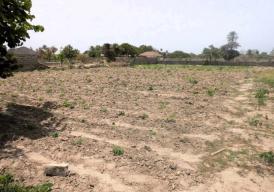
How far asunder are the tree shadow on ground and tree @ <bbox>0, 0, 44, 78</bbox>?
1.74 metres

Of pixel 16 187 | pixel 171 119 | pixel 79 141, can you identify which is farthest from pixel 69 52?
pixel 16 187

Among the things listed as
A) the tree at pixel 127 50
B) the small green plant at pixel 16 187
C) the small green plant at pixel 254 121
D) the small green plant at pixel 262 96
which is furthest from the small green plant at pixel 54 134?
the tree at pixel 127 50

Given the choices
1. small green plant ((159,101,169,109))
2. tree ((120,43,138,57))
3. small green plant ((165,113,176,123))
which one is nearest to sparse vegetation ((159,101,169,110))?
small green plant ((159,101,169,109))

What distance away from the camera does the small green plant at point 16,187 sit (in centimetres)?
837

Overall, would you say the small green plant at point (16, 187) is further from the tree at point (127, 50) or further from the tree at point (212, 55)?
the tree at point (127, 50)

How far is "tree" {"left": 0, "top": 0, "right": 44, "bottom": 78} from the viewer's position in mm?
13484

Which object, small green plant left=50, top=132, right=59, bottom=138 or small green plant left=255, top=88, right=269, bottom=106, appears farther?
small green plant left=255, top=88, right=269, bottom=106

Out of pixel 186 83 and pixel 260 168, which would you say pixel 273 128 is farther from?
pixel 186 83

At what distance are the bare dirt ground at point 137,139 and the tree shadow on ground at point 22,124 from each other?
0.03m

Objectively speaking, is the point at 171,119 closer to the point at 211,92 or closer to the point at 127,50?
the point at 211,92

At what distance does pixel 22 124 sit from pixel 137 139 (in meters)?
4.48

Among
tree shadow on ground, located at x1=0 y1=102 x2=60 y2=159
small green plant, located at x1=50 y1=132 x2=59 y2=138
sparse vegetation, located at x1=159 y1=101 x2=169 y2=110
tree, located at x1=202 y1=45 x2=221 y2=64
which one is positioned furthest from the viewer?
tree, located at x1=202 y1=45 x2=221 y2=64

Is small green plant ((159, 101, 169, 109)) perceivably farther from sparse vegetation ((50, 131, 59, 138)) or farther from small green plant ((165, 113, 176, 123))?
sparse vegetation ((50, 131, 59, 138))

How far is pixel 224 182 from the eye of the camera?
9.53 meters
